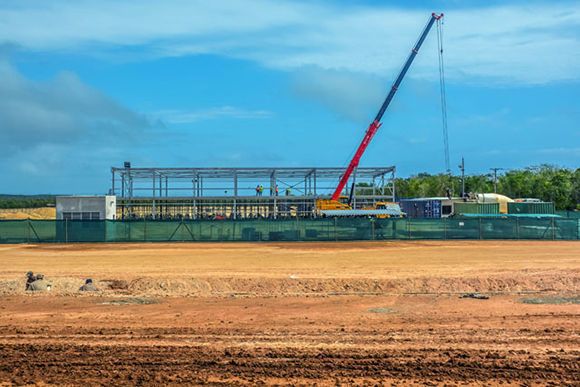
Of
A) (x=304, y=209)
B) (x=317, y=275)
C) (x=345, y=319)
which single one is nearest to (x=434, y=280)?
(x=317, y=275)

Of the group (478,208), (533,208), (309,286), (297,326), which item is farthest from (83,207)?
(297,326)

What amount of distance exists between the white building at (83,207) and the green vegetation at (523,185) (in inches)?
2843

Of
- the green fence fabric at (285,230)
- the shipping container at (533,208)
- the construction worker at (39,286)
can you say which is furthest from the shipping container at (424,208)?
the construction worker at (39,286)

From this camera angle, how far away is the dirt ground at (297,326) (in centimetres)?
1178

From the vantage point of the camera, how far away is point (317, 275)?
28125 millimetres

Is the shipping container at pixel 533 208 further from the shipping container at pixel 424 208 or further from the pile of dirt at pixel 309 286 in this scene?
the pile of dirt at pixel 309 286

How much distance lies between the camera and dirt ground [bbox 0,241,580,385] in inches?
464

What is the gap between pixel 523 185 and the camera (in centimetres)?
11981

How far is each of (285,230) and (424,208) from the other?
1150 inches

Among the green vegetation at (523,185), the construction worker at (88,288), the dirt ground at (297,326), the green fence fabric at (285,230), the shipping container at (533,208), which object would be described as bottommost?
the dirt ground at (297,326)

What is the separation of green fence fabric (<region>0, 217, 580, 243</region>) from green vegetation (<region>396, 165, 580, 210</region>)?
58399mm

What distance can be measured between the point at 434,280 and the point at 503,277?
291 cm

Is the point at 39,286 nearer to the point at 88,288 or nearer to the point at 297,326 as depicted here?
the point at 88,288

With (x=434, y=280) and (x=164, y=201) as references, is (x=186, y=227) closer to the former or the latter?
(x=164, y=201)
